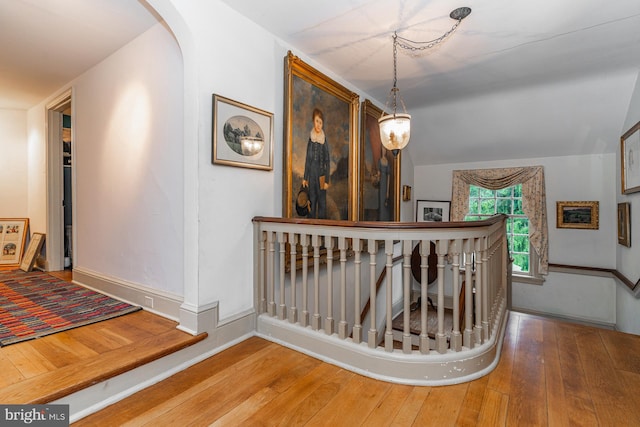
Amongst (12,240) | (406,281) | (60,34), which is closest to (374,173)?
(406,281)

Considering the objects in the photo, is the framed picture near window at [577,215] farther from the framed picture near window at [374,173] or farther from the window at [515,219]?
the framed picture near window at [374,173]

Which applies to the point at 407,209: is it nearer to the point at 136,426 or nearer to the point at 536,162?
the point at 536,162

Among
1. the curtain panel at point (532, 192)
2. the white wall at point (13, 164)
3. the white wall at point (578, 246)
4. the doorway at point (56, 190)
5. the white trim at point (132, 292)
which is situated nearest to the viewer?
the white trim at point (132, 292)

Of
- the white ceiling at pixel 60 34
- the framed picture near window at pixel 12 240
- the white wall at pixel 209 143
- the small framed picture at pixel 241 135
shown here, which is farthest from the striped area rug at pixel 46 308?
the white ceiling at pixel 60 34

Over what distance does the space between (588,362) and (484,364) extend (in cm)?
80

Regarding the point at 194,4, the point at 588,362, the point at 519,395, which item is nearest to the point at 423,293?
the point at 519,395

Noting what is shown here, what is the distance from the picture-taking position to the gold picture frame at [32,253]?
160 inches

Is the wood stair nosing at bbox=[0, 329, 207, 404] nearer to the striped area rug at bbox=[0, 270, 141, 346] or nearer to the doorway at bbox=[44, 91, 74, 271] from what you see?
the striped area rug at bbox=[0, 270, 141, 346]

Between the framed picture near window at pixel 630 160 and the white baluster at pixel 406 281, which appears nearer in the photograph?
the white baluster at pixel 406 281

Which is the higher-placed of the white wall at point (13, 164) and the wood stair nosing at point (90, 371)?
the white wall at point (13, 164)

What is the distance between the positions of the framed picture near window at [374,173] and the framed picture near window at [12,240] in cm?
492

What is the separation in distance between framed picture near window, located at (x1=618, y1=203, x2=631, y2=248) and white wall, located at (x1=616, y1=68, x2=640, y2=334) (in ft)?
0.23

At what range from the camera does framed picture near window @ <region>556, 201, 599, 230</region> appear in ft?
15.5

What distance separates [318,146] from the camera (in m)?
3.27
